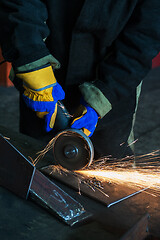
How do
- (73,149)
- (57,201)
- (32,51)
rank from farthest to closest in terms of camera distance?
(32,51) → (73,149) → (57,201)

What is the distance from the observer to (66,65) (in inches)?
67.9

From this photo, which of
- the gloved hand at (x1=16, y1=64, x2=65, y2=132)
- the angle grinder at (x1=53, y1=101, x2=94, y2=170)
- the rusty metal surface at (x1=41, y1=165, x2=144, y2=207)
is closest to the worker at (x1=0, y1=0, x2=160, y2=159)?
the gloved hand at (x1=16, y1=64, x2=65, y2=132)

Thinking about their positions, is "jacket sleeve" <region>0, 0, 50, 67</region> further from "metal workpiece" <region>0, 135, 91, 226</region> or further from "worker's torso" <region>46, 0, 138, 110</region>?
"metal workpiece" <region>0, 135, 91, 226</region>

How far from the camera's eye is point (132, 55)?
5.30 ft

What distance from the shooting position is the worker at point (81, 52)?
1461 mm

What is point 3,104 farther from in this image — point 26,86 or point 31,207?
point 31,207

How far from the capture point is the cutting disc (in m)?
1.29

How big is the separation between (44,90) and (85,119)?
0.77 ft

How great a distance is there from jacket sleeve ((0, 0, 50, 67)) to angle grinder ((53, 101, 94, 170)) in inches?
15.5

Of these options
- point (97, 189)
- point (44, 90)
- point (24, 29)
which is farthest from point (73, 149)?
point (24, 29)

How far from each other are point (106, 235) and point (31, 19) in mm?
1025

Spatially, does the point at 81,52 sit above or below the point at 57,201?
above

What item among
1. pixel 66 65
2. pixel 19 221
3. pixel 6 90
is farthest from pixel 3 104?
pixel 19 221

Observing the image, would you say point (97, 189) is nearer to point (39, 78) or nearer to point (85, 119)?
point (85, 119)
